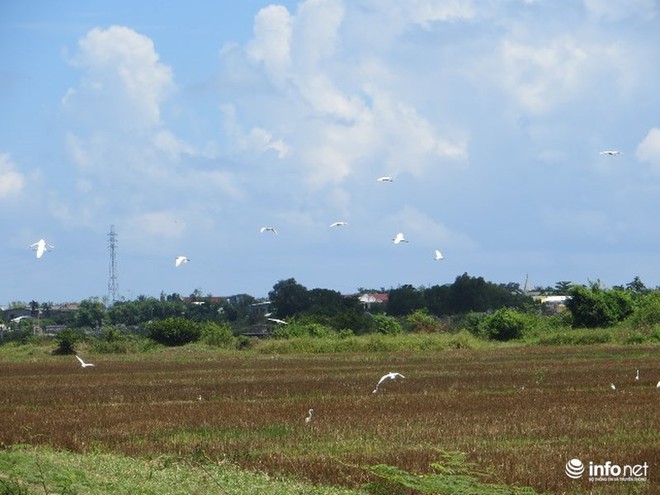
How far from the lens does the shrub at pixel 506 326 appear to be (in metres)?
55.8

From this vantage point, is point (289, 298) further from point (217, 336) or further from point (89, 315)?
point (217, 336)

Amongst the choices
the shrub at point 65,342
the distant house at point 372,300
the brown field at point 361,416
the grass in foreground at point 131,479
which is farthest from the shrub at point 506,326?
the distant house at point 372,300

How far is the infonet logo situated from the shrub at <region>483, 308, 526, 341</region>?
143 feet

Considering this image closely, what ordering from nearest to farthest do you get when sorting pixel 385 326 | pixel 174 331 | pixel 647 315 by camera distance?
pixel 647 315 → pixel 174 331 → pixel 385 326

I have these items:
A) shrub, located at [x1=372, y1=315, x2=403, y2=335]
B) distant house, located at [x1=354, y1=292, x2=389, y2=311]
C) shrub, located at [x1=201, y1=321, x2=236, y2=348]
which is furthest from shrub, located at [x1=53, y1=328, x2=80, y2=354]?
distant house, located at [x1=354, y1=292, x2=389, y2=311]

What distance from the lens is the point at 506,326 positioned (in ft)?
183

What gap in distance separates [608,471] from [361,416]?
23.7 ft

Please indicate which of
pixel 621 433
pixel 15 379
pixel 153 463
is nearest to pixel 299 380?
pixel 15 379

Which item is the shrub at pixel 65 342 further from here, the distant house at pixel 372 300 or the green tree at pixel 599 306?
the distant house at pixel 372 300

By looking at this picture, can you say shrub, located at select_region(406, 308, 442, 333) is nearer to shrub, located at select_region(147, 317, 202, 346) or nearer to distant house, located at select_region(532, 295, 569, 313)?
shrub, located at select_region(147, 317, 202, 346)

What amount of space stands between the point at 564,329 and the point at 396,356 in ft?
44.9

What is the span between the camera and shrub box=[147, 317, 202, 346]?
5703 centimetres

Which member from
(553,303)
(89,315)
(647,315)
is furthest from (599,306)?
(89,315)

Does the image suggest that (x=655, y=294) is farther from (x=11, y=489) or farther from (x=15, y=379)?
(x=11, y=489)
